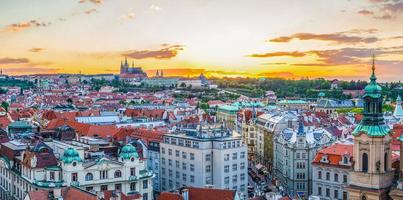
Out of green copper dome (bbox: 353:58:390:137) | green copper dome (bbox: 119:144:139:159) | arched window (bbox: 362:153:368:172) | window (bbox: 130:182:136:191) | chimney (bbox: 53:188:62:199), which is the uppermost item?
green copper dome (bbox: 353:58:390:137)

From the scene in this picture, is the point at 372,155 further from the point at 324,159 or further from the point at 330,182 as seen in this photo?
the point at 324,159

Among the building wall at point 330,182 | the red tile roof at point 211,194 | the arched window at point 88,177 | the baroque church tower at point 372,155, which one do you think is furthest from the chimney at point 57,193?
the building wall at point 330,182

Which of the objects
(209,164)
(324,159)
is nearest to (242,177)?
(209,164)

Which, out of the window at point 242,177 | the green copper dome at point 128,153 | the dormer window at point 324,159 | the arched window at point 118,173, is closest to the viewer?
the arched window at point 118,173

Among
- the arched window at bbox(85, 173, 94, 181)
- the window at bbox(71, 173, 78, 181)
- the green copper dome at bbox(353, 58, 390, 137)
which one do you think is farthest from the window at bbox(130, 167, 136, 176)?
the green copper dome at bbox(353, 58, 390, 137)

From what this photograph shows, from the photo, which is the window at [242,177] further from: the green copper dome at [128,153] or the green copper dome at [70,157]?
the green copper dome at [70,157]

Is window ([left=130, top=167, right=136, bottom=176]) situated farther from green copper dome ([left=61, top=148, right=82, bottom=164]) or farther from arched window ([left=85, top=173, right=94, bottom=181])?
green copper dome ([left=61, top=148, right=82, bottom=164])

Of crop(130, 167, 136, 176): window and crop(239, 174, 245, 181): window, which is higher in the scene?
crop(130, 167, 136, 176): window

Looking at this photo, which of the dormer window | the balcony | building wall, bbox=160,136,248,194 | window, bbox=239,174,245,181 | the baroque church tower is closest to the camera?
the baroque church tower

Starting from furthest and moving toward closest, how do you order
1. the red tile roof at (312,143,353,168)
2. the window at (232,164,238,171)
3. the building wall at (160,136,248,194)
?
the window at (232,164,238,171), the building wall at (160,136,248,194), the red tile roof at (312,143,353,168)
